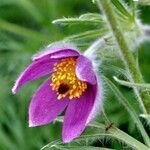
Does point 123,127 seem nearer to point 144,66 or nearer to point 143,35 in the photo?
point 144,66

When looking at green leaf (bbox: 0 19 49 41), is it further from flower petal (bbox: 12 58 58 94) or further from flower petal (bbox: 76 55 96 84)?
flower petal (bbox: 76 55 96 84)

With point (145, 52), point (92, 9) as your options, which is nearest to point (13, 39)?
point (92, 9)

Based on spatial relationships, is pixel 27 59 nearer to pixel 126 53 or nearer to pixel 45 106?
pixel 45 106

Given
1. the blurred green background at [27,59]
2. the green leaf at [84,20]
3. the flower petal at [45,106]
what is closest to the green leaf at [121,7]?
the green leaf at [84,20]

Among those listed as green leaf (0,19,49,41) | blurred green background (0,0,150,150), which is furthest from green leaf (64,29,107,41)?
green leaf (0,19,49,41)

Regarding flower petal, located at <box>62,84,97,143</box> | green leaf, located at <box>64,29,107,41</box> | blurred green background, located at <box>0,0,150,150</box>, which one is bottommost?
blurred green background, located at <box>0,0,150,150</box>

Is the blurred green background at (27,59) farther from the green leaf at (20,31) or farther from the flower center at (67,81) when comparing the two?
the flower center at (67,81)
